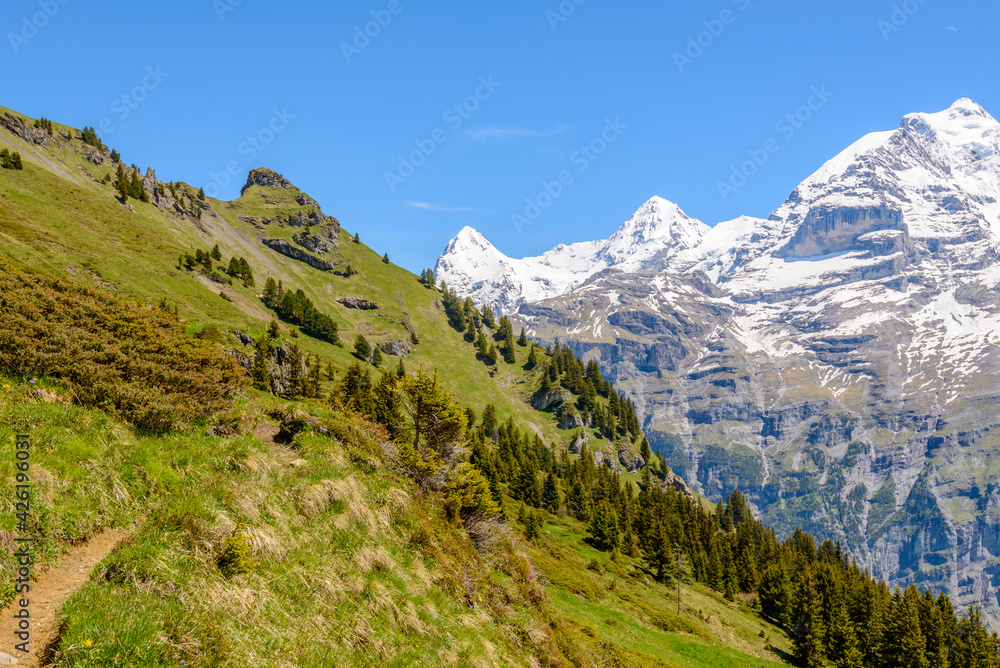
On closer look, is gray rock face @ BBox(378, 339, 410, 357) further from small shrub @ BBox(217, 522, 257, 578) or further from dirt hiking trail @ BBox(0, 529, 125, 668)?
dirt hiking trail @ BBox(0, 529, 125, 668)

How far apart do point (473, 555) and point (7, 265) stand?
790 inches

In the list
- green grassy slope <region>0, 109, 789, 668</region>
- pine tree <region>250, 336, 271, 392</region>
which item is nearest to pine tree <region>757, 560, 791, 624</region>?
green grassy slope <region>0, 109, 789, 668</region>

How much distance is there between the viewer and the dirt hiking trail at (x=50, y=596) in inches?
314

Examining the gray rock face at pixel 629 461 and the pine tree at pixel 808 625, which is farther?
the gray rock face at pixel 629 461

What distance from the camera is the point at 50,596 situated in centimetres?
912

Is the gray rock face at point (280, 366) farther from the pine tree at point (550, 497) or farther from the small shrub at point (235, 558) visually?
the pine tree at point (550, 497)

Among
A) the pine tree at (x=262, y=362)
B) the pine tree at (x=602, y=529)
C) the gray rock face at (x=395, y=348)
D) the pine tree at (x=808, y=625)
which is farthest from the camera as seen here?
the gray rock face at (x=395, y=348)

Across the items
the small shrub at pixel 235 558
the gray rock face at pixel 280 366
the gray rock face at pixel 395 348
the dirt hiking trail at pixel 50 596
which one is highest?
the gray rock face at pixel 395 348

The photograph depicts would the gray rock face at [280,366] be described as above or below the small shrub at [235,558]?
above

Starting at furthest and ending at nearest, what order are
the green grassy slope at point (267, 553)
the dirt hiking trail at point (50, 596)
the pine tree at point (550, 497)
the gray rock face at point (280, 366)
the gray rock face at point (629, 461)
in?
the gray rock face at point (629, 461) < the pine tree at point (550, 497) < the gray rock face at point (280, 366) < the green grassy slope at point (267, 553) < the dirt hiking trail at point (50, 596)

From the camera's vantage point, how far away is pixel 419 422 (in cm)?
2800

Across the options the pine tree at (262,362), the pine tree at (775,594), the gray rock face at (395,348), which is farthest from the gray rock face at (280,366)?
the gray rock face at (395,348)

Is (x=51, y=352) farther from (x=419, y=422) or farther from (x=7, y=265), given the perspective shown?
(x=419, y=422)

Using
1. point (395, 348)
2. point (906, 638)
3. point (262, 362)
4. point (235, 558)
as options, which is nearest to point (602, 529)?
point (906, 638)
